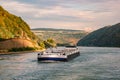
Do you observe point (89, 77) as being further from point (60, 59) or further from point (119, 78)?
point (60, 59)

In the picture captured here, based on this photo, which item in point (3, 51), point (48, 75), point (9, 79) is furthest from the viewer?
point (3, 51)

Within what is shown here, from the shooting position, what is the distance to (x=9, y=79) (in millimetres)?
64000

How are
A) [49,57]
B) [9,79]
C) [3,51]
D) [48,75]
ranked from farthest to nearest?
[3,51] < [49,57] < [48,75] < [9,79]

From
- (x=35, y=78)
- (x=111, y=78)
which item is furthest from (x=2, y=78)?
(x=111, y=78)

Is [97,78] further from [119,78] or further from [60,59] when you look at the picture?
[60,59]

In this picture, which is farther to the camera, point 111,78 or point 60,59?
point 60,59

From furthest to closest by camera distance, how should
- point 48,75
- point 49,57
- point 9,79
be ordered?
point 49,57 < point 48,75 < point 9,79

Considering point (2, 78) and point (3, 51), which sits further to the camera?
point (3, 51)

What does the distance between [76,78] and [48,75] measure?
8074 mm

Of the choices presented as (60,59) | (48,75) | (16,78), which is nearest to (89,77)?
(48,75)

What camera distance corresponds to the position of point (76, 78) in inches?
2603

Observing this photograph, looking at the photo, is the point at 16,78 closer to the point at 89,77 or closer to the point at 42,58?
the point at 89,77

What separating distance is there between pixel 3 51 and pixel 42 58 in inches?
3589

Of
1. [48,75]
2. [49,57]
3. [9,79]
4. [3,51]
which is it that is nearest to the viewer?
[9,79]
